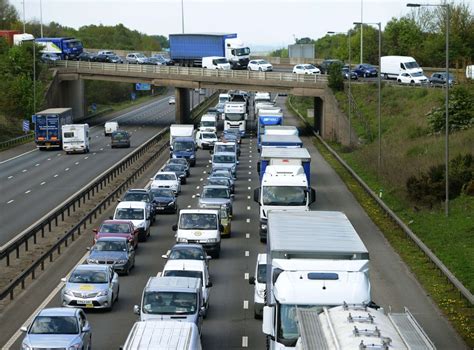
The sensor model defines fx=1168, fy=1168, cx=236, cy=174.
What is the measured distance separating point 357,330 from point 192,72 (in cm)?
8976

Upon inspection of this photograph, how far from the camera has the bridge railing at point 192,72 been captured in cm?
10019

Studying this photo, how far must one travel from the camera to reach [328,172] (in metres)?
71.1

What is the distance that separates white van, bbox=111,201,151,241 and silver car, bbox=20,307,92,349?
19.0 m

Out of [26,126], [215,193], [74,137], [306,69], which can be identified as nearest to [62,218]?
[215,193]

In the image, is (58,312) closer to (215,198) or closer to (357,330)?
(357,330)

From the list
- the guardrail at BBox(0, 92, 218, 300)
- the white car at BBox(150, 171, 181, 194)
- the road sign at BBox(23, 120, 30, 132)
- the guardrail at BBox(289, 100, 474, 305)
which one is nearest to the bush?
the guardrail at BBox(289, 100, 474, 305)

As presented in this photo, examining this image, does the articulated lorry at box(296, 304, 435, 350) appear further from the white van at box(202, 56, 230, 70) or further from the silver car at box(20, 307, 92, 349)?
the white van at box(202, 56, 230, 70)

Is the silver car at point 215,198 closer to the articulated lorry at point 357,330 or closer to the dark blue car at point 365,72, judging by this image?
the articulated lorry at point 357,330

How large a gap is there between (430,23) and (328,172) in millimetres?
93728

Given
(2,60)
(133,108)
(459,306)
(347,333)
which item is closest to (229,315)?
(459,306)

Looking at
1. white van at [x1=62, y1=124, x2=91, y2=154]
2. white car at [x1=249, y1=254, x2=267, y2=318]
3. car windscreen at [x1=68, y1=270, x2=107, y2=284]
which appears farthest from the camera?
white van at [x1=62, y1=124, x2=91, y2=154]

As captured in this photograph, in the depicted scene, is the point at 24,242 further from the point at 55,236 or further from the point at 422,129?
the point at 422,129

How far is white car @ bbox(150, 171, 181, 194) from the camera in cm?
5966

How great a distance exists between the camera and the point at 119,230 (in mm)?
42875
